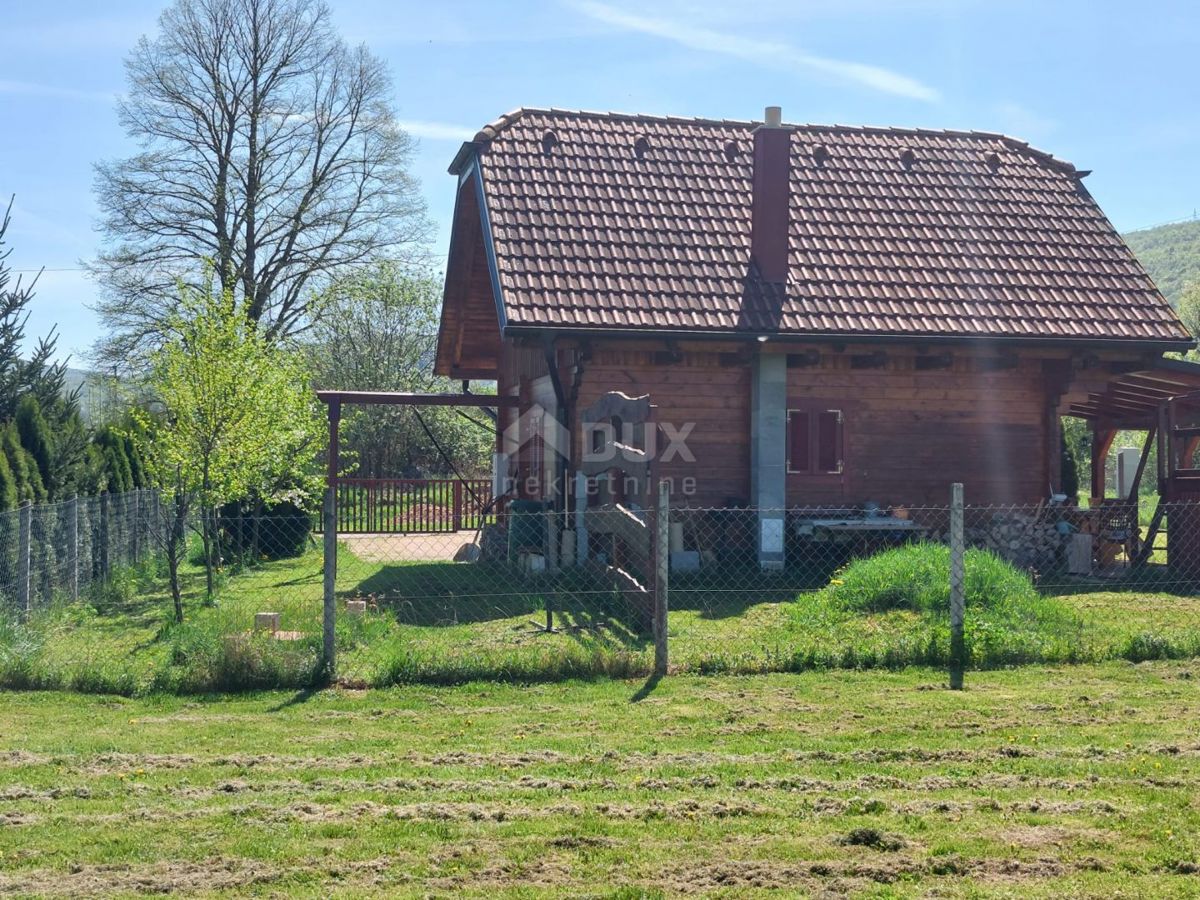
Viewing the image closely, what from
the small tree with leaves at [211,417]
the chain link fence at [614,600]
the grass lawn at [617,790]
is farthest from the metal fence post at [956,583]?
the small tree with leaves at [211,417]

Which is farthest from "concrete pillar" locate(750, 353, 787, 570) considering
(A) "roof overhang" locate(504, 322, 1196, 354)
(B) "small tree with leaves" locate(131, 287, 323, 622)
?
(B) "small tree with leaves" locate(131, 287, 323, 622)

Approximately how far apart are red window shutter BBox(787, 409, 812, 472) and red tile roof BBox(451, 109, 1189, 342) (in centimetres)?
135

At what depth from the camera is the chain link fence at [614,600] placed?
9445 millimetres

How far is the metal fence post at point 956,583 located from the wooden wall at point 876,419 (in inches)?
273

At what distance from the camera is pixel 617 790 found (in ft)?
20.7

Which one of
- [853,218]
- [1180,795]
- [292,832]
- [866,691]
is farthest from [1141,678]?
[853,218]

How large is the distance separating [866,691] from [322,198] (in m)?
28.8

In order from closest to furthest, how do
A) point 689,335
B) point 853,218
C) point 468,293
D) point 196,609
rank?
point 196,609 → point 689,335 → point 853,218 → point 468,293

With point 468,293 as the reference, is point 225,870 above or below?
below

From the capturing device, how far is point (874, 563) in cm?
1248

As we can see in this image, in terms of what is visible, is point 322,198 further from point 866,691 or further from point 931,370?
point 866,691

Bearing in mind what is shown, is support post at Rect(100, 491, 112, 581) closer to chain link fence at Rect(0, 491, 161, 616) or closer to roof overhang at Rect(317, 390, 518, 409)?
chain link fence at Rect(0, 491, 161, 616)

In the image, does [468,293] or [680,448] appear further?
[468,293]

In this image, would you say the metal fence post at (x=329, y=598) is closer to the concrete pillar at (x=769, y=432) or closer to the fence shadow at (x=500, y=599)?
the fence shadow at (x=500, y=599)
